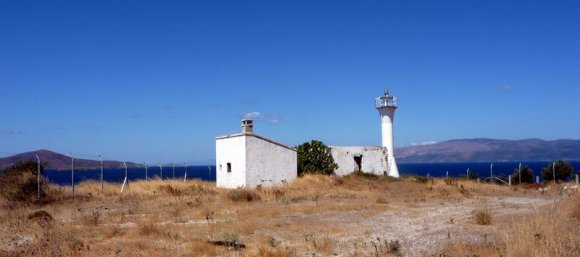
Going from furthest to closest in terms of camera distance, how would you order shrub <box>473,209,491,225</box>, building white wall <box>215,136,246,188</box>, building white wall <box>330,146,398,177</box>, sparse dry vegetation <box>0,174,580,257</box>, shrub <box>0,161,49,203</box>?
building white wall <box>330,146,398,177</box> < building white wall <box>215,136,246,188</box> < shrub <box>0,161,49,203</box> < shrub <box>473,209,491,225</box> < sparse dry vegetation <box>0,174,580,257</box>

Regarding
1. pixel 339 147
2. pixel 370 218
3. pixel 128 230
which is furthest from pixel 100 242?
pixel 339 147

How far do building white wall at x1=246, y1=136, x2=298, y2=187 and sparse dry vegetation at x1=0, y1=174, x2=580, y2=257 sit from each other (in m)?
3.91

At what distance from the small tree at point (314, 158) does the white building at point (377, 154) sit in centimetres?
92

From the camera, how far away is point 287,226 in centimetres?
1484

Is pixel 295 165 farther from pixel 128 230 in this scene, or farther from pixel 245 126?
pixel 128 230

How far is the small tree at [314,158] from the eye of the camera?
32.4 meters

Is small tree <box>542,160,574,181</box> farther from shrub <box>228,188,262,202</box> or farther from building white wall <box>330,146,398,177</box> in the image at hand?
shrub <box>228,188,262,202</box>

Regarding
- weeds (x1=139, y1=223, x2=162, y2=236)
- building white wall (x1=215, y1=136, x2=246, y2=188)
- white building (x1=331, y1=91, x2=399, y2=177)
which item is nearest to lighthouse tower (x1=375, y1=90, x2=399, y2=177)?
white building (x1=331, y1=91, x2=399, y2=177)

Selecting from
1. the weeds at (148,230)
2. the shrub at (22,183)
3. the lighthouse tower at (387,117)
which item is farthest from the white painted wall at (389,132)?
the weeds at (148,230)

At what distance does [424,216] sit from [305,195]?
8976mm

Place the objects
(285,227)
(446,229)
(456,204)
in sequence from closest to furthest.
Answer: (446,229)
(285,227)
(456,204)

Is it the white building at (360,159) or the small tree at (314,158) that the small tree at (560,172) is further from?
the small tree at (314,158)

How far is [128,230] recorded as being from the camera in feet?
46.3

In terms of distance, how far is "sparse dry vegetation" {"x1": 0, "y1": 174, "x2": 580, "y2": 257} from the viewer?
10789mm
